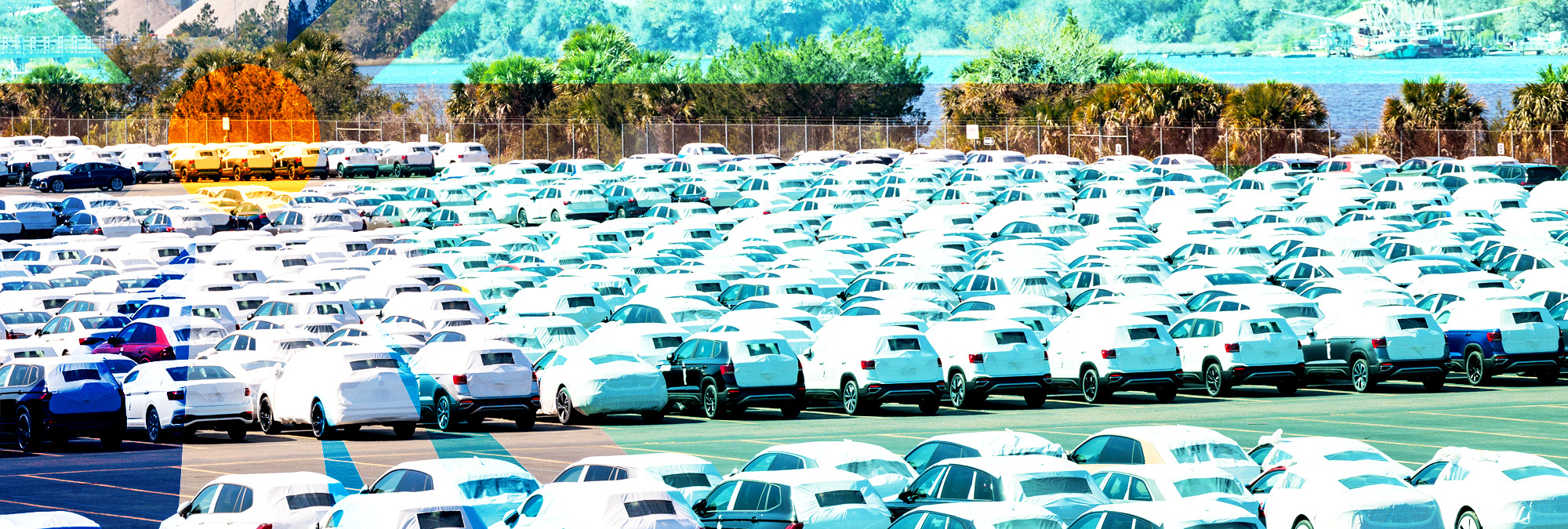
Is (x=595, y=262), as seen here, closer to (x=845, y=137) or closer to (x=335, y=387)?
(x=335, y=387)

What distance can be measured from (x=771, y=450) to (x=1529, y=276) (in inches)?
1043

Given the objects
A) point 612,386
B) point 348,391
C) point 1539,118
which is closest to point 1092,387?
point 612,386

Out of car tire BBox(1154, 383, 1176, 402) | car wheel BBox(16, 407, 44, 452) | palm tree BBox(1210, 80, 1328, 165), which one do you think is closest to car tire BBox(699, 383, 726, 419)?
car tire BBox(1154, 383, 1176, 402)

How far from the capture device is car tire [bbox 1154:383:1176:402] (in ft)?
104

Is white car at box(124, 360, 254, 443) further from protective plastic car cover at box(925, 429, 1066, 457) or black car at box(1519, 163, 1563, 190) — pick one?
black car at box(1519, 163, 1563, 190)

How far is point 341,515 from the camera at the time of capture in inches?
666

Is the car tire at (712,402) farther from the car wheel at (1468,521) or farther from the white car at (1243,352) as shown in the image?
the car wheel at (1468,521)

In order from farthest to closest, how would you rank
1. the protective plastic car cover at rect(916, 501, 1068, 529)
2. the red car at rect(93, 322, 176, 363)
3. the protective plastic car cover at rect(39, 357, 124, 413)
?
the red car at rect(93, 322, 176, 363) < the protective plastic car cover at rect(39, 357, 124, 413) < the protective plastic car cover at rect(916, 501, 1068, 529)

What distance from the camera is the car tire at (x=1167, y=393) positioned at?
31.8 metres

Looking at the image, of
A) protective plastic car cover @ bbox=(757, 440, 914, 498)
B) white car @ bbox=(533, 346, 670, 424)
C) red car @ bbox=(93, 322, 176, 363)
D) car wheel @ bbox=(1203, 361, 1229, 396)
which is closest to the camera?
protective plastic car cover @ bbox=(757, 440, 914, 498)

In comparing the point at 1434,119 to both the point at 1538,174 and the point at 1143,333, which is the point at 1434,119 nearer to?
the point at 1538,174

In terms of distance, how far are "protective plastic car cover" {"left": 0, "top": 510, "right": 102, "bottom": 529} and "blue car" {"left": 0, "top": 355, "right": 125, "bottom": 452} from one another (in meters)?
12.1

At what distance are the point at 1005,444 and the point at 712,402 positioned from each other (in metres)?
10.8

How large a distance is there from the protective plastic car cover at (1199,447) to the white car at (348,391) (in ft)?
37.3
